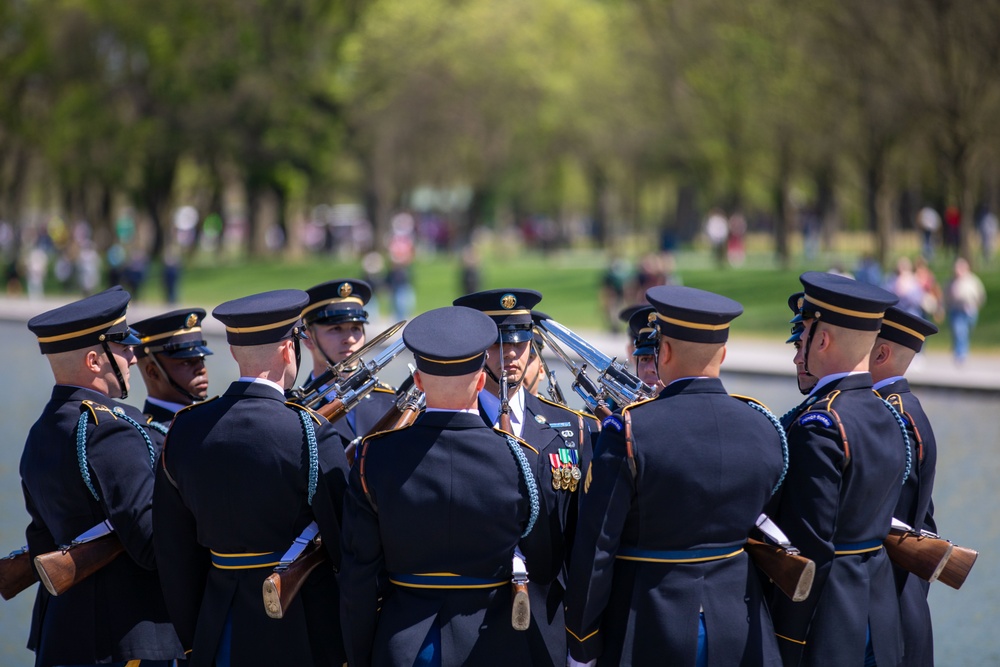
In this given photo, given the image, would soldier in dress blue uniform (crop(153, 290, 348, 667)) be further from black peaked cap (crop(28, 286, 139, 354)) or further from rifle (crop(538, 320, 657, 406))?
rifle (crop(538, 320, 657, 406))

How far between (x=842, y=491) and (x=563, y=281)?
32.6m

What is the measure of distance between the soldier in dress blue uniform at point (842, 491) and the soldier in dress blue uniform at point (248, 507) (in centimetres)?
163

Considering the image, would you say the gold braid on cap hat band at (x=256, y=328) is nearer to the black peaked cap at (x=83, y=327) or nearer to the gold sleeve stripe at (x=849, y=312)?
the black peaked cap at (x=83, y=327)

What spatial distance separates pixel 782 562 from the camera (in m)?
4.02

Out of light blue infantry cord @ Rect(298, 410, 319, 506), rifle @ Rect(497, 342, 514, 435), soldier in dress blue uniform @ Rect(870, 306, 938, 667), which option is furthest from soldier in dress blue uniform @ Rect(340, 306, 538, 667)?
soldier in dress blue uniform @ Rect(870, 306, 938, 667)

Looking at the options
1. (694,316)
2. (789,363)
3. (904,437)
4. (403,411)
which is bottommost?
(789,363)

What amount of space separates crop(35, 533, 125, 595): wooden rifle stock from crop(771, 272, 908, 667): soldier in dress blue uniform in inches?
97.0

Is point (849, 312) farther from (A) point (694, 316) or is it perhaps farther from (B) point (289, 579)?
(B) point (289, 579)

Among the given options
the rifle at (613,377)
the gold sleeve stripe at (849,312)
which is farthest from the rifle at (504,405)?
the gold sleeve stripe at (849,312)

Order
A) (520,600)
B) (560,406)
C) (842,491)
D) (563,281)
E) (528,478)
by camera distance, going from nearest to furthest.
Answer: (520,600), (528,478), (842,491), (560,406), (563,281)

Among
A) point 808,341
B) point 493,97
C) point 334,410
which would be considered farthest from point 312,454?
point 493,97

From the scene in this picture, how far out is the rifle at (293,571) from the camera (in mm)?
3945

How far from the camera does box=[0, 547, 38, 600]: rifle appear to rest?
181 inches

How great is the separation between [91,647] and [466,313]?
1.90 m
